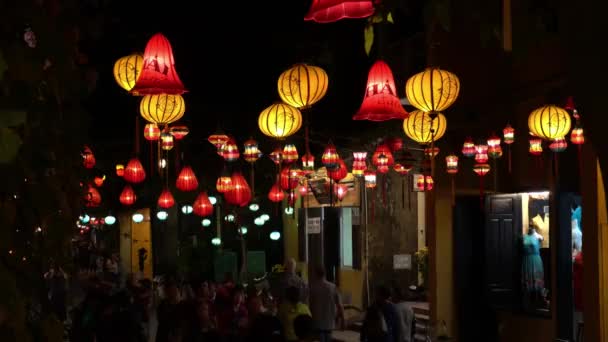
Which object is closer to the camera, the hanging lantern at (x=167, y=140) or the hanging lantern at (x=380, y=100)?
the hanging lantern at (x=380, y=100)

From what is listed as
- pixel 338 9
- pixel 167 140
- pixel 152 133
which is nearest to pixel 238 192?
pixel 167 140

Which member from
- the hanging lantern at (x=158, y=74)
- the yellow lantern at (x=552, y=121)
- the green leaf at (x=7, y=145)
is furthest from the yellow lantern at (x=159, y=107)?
the green leaf at (x=7, y=145)

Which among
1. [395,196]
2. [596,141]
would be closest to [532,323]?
[395,196]

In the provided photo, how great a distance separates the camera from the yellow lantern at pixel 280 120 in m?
12.1

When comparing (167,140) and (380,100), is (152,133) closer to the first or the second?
(167,140)

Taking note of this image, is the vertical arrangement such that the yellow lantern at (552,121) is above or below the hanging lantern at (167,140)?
below

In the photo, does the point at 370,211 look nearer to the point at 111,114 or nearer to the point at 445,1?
the point at 111,114

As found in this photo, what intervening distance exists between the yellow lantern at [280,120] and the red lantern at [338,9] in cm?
679

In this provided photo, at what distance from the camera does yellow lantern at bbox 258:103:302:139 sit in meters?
12.1

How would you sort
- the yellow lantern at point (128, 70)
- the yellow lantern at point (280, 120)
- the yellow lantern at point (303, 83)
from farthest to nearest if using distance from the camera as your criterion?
the yellow lantern at point (280, 120) → the yellow lantern at point (128, 70) → the yellow lantern at point (303, 83)

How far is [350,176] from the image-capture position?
2153 centimetres

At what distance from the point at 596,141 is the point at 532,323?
40.2 feet

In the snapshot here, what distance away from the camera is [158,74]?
8.54m

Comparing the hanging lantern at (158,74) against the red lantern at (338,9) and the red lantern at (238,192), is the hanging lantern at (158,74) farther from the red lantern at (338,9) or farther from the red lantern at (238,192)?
the red lantern at (238,192)
